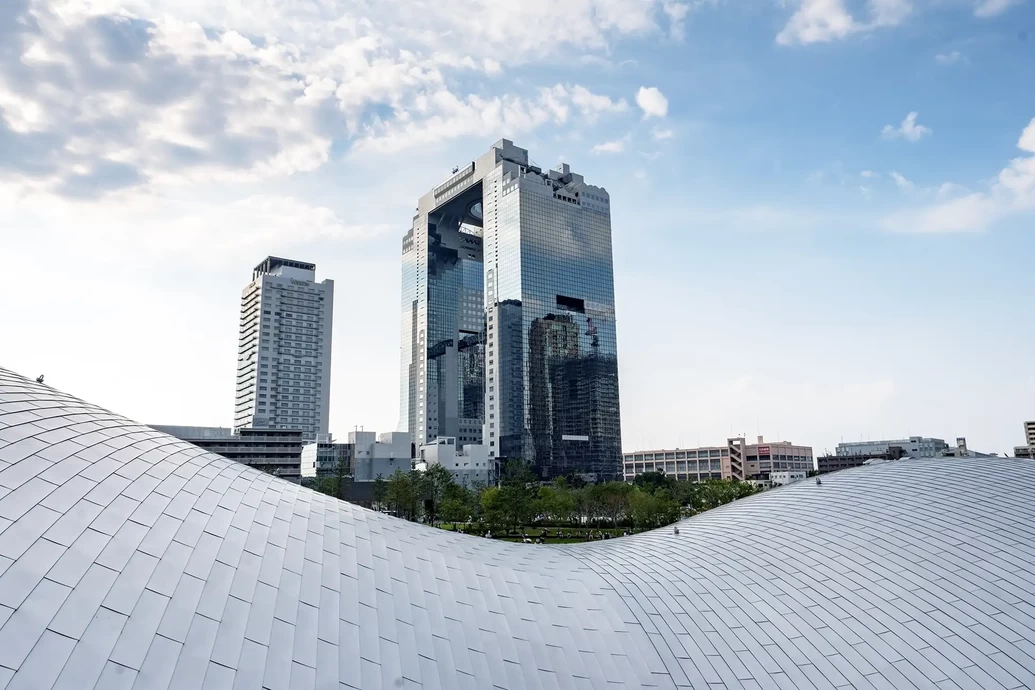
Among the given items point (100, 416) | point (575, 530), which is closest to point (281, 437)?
point (575, 530)

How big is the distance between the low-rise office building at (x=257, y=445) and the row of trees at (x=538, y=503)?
23143 millimetres

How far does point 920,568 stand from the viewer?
24297mm

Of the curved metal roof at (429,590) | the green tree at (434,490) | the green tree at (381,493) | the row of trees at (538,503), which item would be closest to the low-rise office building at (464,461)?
the green tree at (381,493)

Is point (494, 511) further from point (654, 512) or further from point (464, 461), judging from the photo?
point (464, 461)

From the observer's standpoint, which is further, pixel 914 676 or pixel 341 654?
pixel 914 676

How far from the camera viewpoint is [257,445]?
5359 inches

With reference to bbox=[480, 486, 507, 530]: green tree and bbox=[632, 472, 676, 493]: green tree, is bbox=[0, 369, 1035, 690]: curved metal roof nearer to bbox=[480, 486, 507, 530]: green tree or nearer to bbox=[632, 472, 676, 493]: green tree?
bbox=[480, 486, 507, 530]: green tree

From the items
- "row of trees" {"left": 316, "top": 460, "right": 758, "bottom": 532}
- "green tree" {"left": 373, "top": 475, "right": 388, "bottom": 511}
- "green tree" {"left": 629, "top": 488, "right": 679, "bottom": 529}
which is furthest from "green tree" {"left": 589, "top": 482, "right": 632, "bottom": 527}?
"green tree" {"left": 373, "top": 475, "right": 388, "bottom": 511}

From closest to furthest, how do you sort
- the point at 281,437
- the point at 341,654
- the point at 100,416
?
the point at 341,654 < the point at 100,416 < the point at 281,437

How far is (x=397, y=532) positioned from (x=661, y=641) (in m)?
10.4

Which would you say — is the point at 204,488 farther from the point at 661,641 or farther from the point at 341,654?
the point at 661,641

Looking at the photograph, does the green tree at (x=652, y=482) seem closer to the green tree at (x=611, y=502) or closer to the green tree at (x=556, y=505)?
the green tree at (x=611, y=502)

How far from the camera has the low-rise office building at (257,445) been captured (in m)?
132

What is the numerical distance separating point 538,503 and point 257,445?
67223 millimetres
